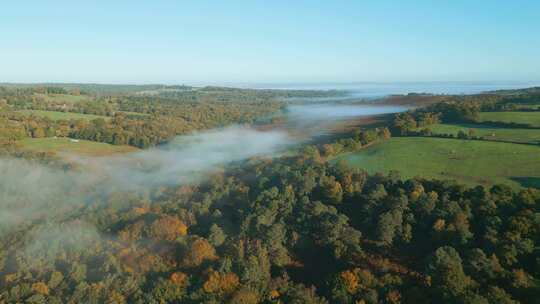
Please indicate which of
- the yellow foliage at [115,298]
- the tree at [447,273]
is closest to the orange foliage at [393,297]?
the tree at [447,273]

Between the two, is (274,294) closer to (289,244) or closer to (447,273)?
(289,244)

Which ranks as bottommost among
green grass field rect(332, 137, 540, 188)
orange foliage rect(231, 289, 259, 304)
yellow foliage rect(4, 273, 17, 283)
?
yellow foliage rect(4, 273, 17, 283)

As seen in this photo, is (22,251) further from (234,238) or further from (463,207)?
(463,207)

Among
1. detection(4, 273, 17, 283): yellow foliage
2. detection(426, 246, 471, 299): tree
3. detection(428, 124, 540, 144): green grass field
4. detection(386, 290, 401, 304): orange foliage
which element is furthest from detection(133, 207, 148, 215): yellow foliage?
detection(428, 124, 540, 144): green grass field

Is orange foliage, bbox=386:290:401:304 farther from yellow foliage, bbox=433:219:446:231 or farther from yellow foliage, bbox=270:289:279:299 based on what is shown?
yellow foliage, bbox=433:219:446:231

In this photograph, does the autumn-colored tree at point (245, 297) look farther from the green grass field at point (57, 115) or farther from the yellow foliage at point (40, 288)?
the green grass field at point (57, 115)

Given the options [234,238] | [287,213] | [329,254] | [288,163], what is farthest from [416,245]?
[288,163]

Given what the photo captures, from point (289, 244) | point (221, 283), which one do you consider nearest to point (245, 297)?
point (221, 283)
